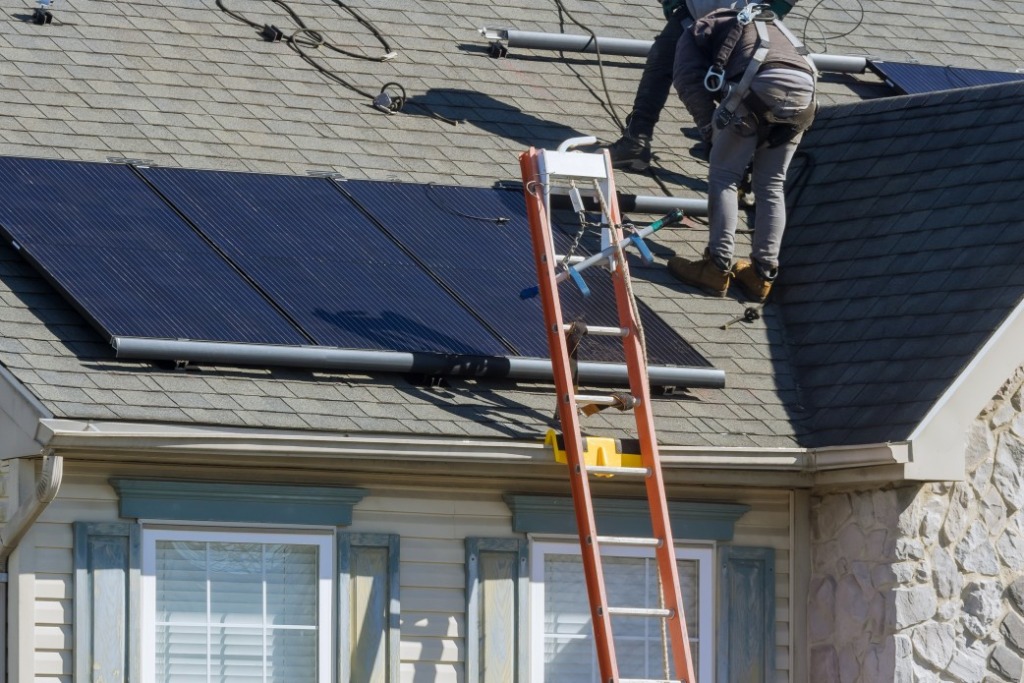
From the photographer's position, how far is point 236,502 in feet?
36.8

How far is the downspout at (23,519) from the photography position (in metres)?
10.5

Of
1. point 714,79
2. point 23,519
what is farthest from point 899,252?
point 23,519

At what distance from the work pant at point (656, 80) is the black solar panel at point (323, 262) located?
244 centimetres

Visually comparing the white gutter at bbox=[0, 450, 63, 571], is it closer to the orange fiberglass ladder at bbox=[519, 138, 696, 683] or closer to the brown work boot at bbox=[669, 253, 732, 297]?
the orange fiberglass ladder at bbox=[519, 138, 696, 683]

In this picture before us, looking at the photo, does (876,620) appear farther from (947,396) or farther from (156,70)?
(156,70)

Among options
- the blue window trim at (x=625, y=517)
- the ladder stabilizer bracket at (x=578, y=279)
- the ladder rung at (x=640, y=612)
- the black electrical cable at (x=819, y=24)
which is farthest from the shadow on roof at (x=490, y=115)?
the ladder rung at (x=640, y=612)

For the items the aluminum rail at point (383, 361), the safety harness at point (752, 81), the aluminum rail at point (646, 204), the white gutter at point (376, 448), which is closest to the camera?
the white gutter at point (376, 448)

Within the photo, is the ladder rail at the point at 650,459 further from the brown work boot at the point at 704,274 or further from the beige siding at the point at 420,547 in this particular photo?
the brown work boot at the point at 704,274

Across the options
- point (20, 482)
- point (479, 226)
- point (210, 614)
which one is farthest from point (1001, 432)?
point (20, 482)

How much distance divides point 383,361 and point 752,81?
10.4 feet

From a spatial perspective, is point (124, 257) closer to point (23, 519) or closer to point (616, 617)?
point (23, 519)

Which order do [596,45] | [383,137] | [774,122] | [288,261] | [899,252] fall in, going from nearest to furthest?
[288,261] → [899,252] → [774,122] → [383,137] → [596,45]

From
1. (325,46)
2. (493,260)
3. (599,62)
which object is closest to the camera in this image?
(493,260)

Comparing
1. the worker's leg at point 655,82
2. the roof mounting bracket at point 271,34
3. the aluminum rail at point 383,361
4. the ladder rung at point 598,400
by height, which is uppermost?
the roof mounting bracket at point 271,34
